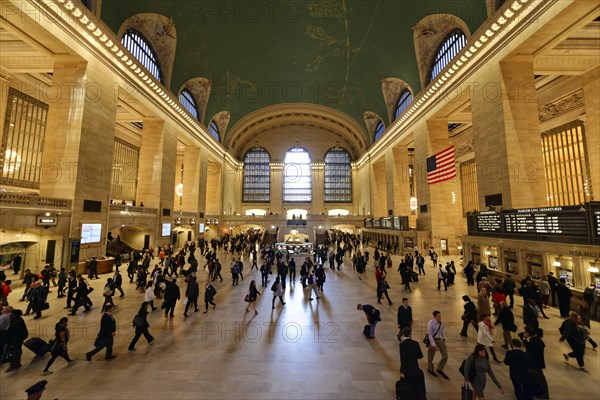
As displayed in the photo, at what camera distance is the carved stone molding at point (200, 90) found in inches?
939

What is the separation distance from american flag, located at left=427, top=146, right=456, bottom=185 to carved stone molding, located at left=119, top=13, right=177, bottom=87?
1944 cm

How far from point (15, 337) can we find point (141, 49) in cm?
1881

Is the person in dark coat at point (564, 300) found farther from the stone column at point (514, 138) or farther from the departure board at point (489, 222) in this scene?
the stone column at point (514, 138)

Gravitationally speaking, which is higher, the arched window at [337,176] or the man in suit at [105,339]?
the arched window at [337,176]

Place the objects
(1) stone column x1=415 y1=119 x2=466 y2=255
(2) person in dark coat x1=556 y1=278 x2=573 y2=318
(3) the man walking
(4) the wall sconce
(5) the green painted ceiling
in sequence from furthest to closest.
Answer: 1. (1) stone column x1=415 y1=119 x2=466 y2=255
2. (5) the green painted ceiling
3. (4) the wall sconce
4. (2) person in dark coat x1=556 y1=278 x2=573 y2=318
5. (3) the man walking

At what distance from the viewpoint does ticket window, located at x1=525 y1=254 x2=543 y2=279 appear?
28.2ft

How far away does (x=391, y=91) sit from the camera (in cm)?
2509

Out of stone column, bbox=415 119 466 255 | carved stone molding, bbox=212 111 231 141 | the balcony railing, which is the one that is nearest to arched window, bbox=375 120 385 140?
stone column, bbox=415 119 466 255

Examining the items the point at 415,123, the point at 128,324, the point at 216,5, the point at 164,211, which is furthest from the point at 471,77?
the point at 164,211

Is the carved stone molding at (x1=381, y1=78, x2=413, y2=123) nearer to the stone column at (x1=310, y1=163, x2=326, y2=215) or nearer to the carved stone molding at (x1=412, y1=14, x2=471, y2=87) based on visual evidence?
the carved stone molding at (x1=412, y1=14, x2=471, y2=87)

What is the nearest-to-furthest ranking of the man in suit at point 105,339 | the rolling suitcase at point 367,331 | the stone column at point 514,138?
the man in suit at point 105,339
the rolling suitcase at point 367,331
the stone column at point 514,138

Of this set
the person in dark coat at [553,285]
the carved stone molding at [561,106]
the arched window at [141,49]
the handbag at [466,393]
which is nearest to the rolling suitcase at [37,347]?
the handbag at [466,393]

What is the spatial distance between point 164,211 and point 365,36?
2019 centimetres

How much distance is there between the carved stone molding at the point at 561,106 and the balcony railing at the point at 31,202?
26.4m
